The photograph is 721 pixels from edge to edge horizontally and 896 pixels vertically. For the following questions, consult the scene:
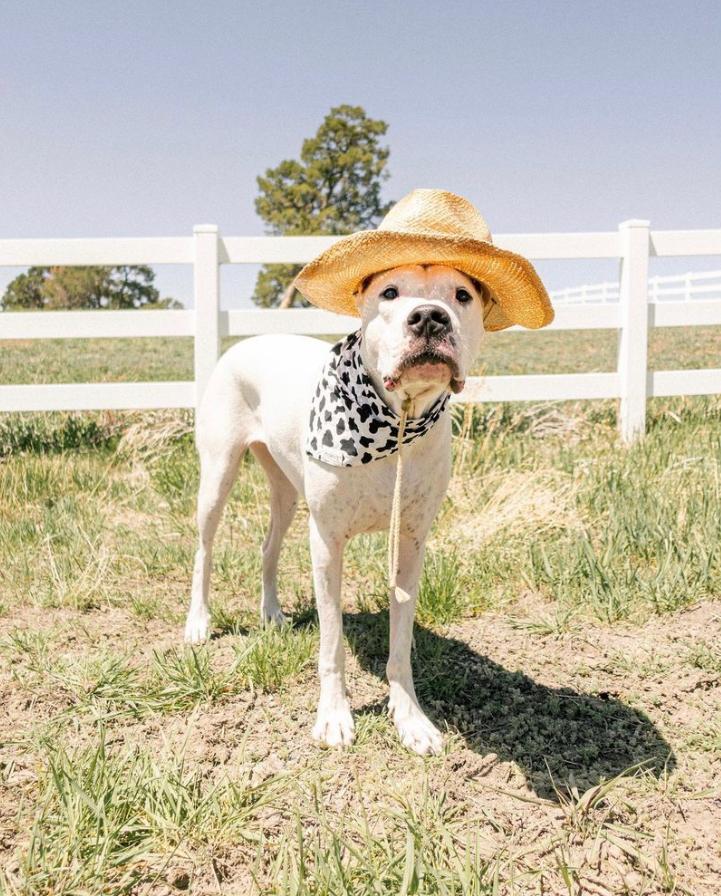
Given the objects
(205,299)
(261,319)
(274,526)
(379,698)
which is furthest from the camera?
(261,319)

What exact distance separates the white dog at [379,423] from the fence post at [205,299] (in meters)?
2.81

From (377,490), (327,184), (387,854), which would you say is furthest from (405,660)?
(327,184)

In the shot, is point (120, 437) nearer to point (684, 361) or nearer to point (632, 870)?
point (632, 870)

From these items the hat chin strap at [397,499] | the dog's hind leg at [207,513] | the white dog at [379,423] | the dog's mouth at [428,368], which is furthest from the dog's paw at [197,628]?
the dog's mouth at [428,368]

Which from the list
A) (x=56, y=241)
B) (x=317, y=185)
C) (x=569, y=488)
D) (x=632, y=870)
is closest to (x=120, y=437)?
(x=56, y=241)

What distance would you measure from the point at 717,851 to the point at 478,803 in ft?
1.95

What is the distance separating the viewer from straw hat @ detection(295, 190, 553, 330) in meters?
2.15

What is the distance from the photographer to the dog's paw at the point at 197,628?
10.7 ft

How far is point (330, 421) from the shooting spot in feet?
8.10

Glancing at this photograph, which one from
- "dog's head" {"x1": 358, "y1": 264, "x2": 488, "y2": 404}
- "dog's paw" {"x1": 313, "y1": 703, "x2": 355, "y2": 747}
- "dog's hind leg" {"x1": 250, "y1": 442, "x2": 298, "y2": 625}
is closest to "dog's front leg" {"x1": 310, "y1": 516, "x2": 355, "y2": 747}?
"dog's paw" {"x1": 313, "y1": 703, "x2": 355, "y2": 747}

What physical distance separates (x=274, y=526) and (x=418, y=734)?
1.28 metres

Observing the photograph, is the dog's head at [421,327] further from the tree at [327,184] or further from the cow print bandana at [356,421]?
the tree at [327,184]

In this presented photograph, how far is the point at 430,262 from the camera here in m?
2.19

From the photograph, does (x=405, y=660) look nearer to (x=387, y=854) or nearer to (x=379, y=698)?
(x=379, y=698)
